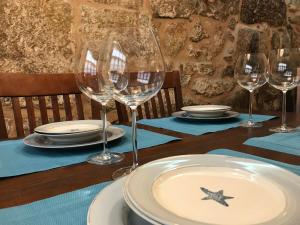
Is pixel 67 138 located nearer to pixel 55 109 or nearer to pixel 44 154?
pixel 44 154

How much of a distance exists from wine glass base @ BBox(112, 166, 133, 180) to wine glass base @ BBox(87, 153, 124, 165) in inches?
1.9

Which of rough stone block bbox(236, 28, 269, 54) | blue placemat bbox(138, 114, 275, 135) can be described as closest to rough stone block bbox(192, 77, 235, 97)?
rough stone block bbox(236, 28, 269, 54)

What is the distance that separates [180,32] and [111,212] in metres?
1.79

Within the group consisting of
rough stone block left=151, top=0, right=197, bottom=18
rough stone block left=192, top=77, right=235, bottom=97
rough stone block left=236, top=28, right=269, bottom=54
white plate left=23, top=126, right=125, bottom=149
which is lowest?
rough stone block left=192, top=77, right=235, bottom=97

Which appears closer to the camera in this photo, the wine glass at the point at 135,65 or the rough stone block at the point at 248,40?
the wine glass at the point at 135,65

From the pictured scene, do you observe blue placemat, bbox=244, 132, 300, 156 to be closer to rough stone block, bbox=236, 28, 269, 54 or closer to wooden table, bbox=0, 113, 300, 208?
wooden table, bbox=0, 113, 300, 208

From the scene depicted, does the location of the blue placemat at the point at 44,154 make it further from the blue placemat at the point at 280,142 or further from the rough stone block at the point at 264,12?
the rough stone block at the point at 264,12

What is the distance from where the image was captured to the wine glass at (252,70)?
932 mm

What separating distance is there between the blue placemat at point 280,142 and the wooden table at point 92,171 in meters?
0.03

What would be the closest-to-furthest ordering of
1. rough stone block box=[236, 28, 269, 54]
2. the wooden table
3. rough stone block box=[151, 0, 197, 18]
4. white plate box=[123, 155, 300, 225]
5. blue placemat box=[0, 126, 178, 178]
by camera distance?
white plate box=[123, 155, 300, 225] → the wooden table → blue placemat box=[0, 126, 178, 178] → rough stone block box=[151, 0, 197, 18] → rough stone block box=[236, 28, 269, 54]

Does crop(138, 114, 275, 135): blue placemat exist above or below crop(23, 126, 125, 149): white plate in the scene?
below

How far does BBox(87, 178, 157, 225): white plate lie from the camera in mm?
321

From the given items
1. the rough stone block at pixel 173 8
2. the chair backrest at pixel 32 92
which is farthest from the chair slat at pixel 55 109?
the rough stone block at pixel 173 8

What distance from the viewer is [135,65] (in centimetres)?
52
